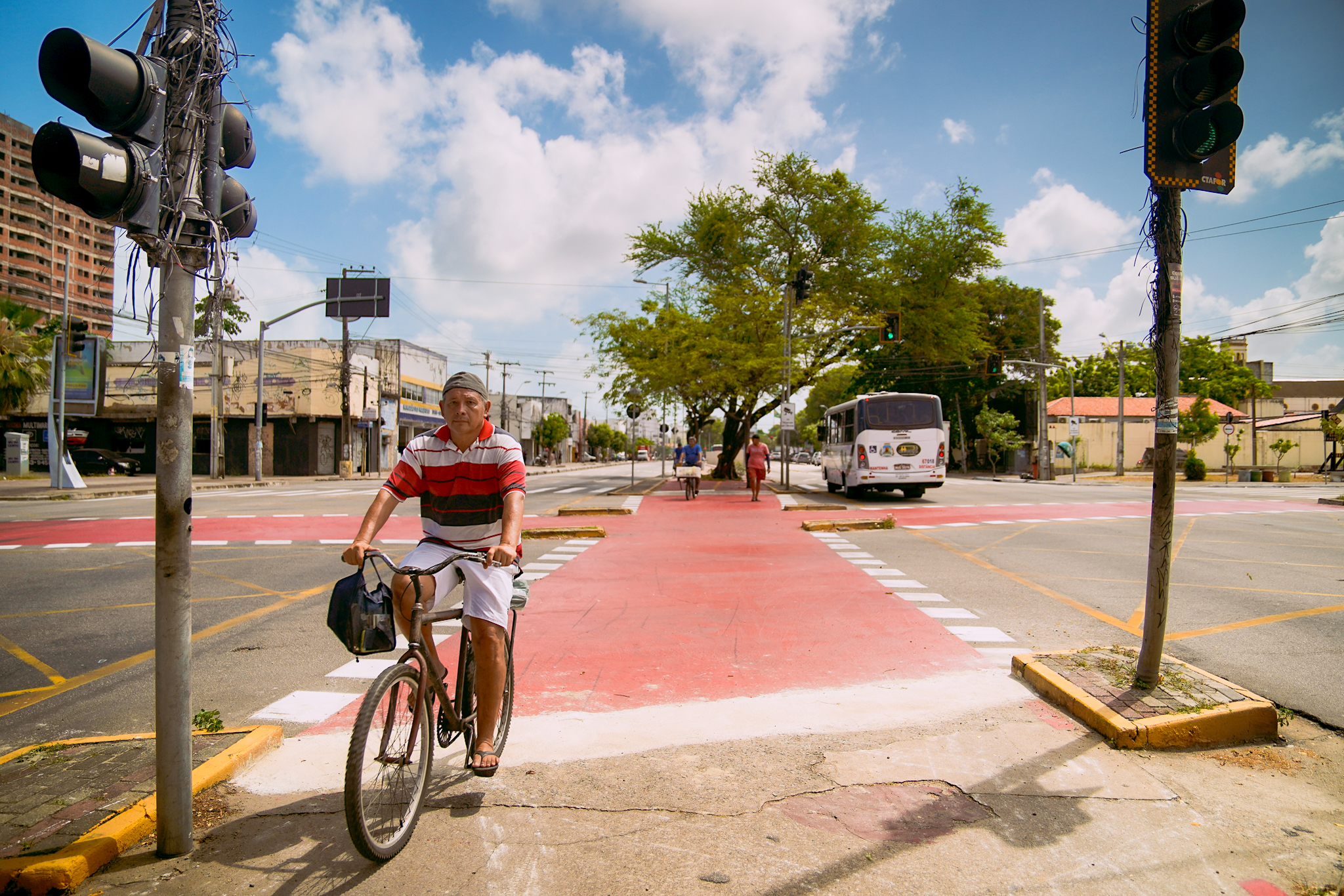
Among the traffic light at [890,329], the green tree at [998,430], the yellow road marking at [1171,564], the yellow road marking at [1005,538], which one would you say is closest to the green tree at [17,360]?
the traffic light at [890,329]

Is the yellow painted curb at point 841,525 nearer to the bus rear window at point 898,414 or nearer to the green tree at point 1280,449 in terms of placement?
the bus rear window at point 898,414

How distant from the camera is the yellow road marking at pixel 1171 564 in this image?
6.82m

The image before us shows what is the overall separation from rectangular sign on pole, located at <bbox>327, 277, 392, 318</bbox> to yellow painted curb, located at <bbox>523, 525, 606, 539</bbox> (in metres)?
20.8

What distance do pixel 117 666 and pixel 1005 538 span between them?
40.5 feet

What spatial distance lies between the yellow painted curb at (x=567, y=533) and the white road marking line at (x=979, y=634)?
761 cm

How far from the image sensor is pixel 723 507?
1930 centimetres

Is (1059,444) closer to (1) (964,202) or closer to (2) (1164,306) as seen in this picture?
(1) (964,202)

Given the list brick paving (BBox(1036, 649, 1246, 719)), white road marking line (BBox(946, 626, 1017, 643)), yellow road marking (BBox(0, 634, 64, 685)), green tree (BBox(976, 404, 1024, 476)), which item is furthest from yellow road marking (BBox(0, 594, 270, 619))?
green tree (BBox(976, 404, 1024, 476))

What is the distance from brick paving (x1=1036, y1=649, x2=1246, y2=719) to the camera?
4.19 m

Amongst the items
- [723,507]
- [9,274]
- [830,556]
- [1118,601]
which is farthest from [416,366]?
[9,274]

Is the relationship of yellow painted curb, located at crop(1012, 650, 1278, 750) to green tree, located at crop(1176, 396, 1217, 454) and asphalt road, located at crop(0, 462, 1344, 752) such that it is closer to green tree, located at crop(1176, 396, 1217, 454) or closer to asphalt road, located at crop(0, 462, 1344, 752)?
asphalt road, located at crop(0, 462, 1344, 752)

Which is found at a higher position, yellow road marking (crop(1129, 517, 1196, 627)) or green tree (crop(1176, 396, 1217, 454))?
green tree (crop(1176, 396, 1217, 454))

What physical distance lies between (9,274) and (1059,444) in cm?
11028

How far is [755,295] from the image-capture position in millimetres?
28672
